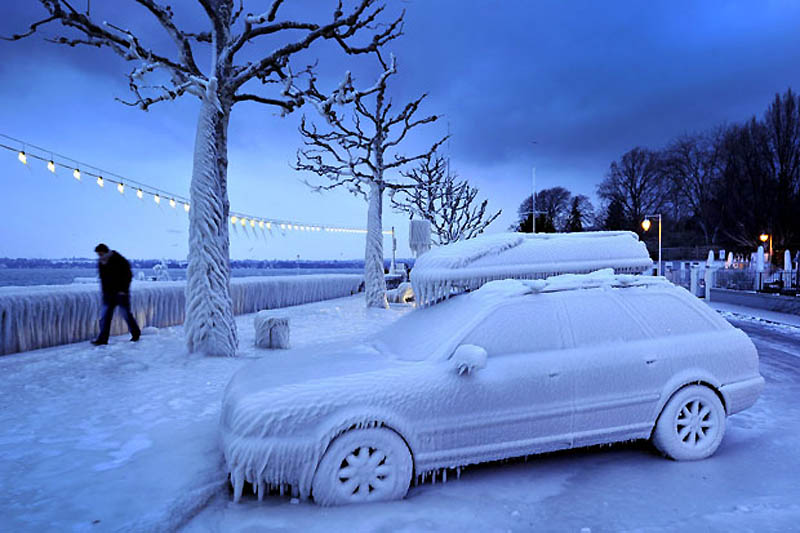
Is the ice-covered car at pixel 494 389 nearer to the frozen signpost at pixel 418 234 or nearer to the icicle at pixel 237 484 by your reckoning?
the icicle at pixel 237 484

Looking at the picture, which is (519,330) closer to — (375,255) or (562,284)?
(562,284)

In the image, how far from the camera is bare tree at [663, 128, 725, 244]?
47.9 m

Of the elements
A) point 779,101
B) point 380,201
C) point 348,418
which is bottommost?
point 348,418

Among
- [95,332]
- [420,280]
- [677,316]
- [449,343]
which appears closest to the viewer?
[449,343]

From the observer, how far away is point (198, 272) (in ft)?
23.3

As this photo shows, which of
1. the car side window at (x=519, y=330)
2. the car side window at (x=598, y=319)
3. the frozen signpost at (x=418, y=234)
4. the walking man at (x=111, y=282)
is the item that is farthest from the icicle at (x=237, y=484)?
the frozen signpost at (x=418, y=234)

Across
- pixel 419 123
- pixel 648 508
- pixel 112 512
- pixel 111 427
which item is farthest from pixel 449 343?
pixel 419 123

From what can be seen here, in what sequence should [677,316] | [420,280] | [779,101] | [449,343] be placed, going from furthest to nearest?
1. [779,101]
2. [420,280]
3. [677,316]
4. [449,343]

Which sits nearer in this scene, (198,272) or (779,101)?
(198,272)

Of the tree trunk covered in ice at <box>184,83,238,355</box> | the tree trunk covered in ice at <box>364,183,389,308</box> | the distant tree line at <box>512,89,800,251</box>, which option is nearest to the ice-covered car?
the tree trunk covered in ice at <box>184,83,238,355</box>

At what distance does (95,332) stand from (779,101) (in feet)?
147

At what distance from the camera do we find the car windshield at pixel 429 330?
10.8ft

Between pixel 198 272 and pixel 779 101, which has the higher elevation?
pixel 779 101

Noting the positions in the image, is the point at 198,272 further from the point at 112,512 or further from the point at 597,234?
the point at 597,234
